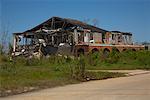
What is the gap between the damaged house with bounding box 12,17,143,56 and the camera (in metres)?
60.0

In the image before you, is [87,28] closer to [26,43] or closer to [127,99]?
[26,43]

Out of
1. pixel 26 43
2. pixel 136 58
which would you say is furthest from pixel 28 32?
pixel 136 58

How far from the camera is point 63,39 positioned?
62.4 m

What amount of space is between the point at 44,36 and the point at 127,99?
177ft

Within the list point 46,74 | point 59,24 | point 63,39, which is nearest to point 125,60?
point 63,39

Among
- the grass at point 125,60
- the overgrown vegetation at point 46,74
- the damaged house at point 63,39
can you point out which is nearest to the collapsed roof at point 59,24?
the damaged house at point 63,39

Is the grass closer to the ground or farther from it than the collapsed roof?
closer to the ground

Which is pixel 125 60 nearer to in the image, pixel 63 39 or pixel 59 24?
pixel 63 39

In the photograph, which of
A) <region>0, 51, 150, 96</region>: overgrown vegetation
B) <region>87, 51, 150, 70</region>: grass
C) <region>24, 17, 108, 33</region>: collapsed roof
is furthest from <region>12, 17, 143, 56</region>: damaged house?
<region>0, 51, 150, 96</region>: overgrown vegetation

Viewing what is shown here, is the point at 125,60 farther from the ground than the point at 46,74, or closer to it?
closer to it

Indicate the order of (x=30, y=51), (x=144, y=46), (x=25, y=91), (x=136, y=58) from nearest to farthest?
(x=25, y=91)
(x=136, y=58)
(x=30, y=51)
(x=144, y=46)

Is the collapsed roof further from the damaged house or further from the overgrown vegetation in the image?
the overgrown vegetation

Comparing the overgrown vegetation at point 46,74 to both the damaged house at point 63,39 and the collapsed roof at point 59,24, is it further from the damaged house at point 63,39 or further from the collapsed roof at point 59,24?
the collapsed roof at point 59,24

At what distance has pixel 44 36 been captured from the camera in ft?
212
